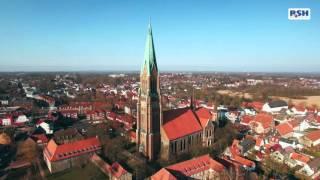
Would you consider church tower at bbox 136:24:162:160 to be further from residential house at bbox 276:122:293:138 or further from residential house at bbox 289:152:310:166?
residential house at bbox 276:122:293:138

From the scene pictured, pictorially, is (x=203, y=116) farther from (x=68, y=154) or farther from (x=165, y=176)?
(x=68, y=154)

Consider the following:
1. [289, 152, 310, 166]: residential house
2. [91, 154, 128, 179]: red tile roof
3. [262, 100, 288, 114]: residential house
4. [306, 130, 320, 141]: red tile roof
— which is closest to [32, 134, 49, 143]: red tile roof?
[91, 154, 128, 179]: red tile roof

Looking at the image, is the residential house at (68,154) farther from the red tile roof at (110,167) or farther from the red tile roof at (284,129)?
the red tile roof at (284,129)

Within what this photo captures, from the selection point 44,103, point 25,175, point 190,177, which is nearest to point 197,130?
point 190,177

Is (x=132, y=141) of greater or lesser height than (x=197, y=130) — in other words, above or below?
below

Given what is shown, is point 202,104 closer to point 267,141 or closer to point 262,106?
point 262,106

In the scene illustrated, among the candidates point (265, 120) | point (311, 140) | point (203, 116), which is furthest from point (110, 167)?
point (265, 120)

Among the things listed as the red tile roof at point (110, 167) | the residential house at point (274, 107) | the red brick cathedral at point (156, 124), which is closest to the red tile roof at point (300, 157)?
the red brick cathedral at point (156, 124)
